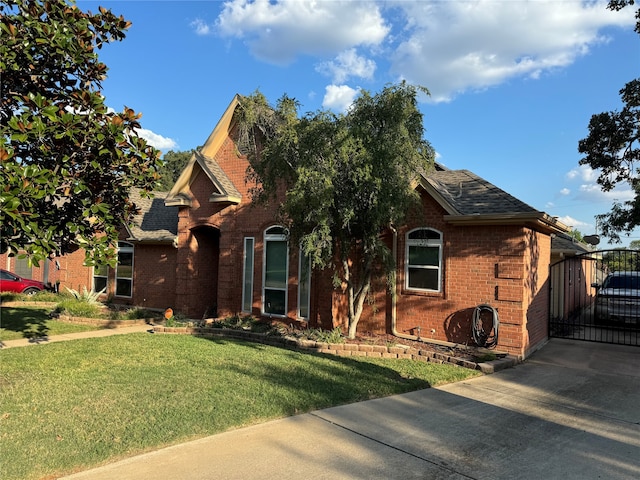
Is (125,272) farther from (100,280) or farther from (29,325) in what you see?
(29,325)

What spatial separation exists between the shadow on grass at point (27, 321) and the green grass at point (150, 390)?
6.68ft

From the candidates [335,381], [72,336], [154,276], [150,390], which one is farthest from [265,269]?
[150,390]

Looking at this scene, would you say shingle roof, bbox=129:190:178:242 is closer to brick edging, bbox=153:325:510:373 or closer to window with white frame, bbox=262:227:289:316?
window with white frame, bbox=262:227:289:316

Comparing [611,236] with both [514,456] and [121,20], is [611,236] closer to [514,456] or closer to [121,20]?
[514,456]

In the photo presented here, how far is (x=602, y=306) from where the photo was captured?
45.4 ft

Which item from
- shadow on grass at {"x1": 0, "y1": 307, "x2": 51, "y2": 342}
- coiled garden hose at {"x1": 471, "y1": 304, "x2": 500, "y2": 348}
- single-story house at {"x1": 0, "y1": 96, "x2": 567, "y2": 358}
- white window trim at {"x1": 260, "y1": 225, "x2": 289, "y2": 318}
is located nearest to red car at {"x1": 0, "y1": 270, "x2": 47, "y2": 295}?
shadow on grass at {"x1": 0, "y1": 307, "x2": 51, "y2": 342}

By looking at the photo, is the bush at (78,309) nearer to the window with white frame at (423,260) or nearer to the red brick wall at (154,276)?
the red brick wall at (154,276)

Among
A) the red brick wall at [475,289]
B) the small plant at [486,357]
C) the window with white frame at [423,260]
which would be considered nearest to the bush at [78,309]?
the red brick wall at [475,289]

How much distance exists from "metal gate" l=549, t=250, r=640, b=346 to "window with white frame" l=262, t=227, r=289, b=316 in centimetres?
744

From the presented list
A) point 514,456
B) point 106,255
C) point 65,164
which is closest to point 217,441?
point 514,456

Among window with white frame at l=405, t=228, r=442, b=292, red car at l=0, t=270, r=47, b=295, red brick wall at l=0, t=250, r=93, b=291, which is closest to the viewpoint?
window with white frame at l=405, t=228, r=442, b=292

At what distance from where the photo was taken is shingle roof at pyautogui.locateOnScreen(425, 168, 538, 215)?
987 centimetres

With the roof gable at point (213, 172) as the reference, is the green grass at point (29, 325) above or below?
below

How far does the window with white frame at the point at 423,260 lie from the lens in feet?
35.1
